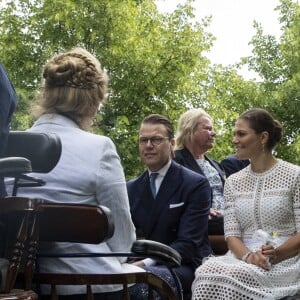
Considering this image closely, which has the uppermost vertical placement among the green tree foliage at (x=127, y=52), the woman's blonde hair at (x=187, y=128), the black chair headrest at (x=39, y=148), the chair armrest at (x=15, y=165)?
the green tree foliage at (x=127, y=52)

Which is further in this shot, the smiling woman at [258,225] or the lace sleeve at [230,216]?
the lace sleeve at [230,216]

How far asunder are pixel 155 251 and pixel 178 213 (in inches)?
70.5

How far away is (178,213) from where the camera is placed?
4715 millimetres

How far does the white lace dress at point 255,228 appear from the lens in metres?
4.36

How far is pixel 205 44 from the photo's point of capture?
18219mm

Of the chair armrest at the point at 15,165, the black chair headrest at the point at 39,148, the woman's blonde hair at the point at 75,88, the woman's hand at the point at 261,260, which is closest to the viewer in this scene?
the chair armrest at the point at 15,165

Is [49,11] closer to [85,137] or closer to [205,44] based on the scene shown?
[205,44]

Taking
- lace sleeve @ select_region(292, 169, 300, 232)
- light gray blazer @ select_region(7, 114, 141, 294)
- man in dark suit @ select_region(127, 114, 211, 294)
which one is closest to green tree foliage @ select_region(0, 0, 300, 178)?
man in dark suit @ select_region(127, 114, 211, 294)

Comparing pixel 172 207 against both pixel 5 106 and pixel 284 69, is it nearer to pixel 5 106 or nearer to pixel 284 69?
pixel 5 106

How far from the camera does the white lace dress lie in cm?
436

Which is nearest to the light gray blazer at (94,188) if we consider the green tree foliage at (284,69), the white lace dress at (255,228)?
the white lace dress at (255,228)

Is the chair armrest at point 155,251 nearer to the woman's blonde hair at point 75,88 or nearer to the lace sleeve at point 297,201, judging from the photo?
the woman's blonde hair at point 75,88

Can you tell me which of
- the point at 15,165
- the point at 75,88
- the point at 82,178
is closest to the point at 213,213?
the point at 75,88

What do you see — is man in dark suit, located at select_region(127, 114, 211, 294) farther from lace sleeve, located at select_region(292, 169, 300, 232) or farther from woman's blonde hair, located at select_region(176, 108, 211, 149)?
woman's blonde hair, located at select_region(176, 108, 211, 149)
